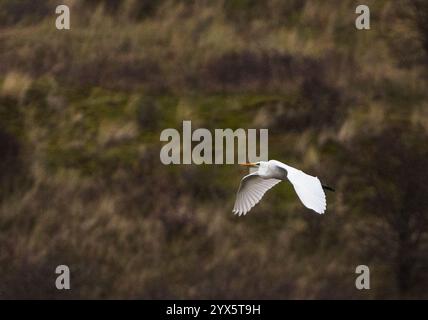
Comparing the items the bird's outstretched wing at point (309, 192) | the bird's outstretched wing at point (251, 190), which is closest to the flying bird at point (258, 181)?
the bird's outstretched wing at point (251, 190)

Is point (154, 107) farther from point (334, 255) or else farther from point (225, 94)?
point (334, 255)

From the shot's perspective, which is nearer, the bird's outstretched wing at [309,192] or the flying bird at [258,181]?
the bird's outstretched wing at [309,192]

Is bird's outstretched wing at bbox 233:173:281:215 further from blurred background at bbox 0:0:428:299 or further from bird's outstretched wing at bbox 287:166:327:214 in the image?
blurred background at bbox 0:0:428:299

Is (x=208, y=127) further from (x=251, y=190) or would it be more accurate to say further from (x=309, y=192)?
(x=309, y=192)

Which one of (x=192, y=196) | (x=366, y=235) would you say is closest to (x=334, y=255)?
(x=366, y=235)

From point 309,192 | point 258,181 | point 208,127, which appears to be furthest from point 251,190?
point 208,127

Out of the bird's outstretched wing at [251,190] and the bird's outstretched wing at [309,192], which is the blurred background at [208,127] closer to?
the bird's outstretched wing at [251,190]
